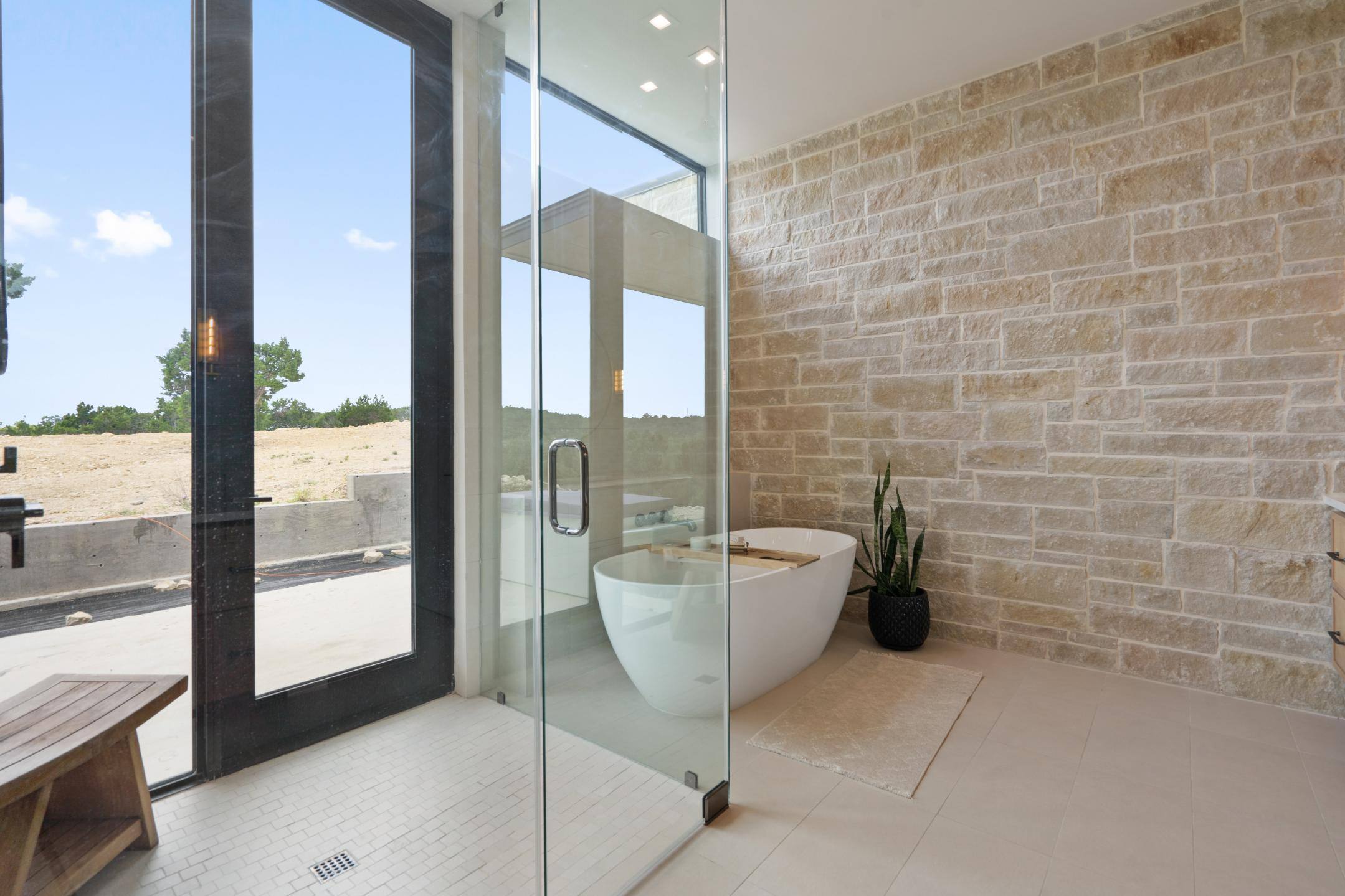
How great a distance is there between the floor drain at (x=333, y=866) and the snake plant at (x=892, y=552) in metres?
2.57

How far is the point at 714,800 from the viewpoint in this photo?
1.85m

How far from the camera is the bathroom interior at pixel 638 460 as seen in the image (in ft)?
3.56

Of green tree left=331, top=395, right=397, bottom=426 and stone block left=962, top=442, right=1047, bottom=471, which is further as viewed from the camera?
stone block left=962, top=442, right=1047, bottom=471

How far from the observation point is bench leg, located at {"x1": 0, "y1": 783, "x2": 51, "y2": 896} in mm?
844

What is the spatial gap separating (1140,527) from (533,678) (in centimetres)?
271

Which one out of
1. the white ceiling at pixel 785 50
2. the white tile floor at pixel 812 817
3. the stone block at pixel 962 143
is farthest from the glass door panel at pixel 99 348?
the stone block at pixel 962 143

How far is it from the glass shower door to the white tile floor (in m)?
0.03

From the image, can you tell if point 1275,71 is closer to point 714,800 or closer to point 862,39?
point 862,39

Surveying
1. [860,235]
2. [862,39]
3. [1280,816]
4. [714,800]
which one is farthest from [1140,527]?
[862,39]

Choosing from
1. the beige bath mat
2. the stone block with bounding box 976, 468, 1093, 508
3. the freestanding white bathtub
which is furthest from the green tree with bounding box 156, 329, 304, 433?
the stone block with bounding box 976, 468, 1093, 508

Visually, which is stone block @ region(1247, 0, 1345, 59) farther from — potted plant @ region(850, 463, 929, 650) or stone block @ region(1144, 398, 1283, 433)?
potted plant @ region(850, 463, 929, 650)

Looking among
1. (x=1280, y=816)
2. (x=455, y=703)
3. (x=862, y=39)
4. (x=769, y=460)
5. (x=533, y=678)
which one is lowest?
(x=1280, y=816)

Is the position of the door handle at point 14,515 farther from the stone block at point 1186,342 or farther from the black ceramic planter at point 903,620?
the stone block at point 1186,342

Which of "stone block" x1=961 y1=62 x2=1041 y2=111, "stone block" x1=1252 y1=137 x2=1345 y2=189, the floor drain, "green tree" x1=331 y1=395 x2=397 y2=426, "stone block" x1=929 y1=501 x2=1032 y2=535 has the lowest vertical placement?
the floor drain
